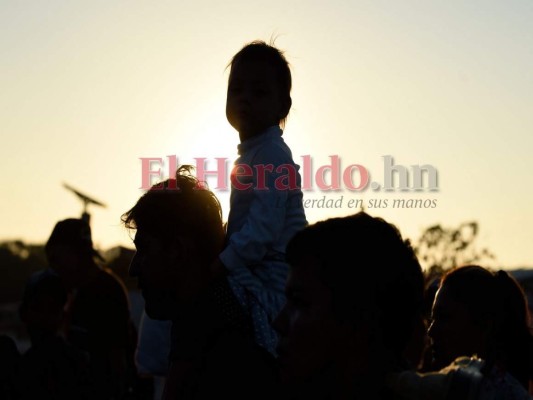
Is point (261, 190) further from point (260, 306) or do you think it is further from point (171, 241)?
point (171, 241)

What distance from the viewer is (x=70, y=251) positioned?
7660 millimetres

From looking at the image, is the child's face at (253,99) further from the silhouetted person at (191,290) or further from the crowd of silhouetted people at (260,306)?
the silhouetted person at (191,290)

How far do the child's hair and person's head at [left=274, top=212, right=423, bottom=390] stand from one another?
272 centimetres

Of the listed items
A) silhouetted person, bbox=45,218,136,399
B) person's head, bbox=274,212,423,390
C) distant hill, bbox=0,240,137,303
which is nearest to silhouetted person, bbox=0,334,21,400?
silhouetted person, bbox=45,218,136,399

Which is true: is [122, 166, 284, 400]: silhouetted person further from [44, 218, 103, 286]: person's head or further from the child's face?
[44, 218, 103, 286]: person's head

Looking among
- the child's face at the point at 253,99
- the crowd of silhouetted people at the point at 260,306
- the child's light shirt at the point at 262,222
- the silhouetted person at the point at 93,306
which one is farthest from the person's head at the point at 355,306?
the silhouetted person at the point at 93,306

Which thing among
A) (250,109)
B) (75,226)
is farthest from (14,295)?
(250,109)

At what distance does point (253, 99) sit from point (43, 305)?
2546 millimetres

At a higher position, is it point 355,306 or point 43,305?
point 355,306

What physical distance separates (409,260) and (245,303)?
163cm

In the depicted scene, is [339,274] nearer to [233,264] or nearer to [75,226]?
[233,264]

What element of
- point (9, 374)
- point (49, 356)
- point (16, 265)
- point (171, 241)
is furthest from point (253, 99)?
point (16, 265)

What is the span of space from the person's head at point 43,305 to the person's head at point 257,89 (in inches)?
92.5

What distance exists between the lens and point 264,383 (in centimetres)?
380
